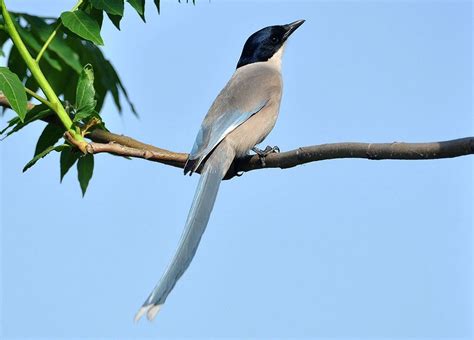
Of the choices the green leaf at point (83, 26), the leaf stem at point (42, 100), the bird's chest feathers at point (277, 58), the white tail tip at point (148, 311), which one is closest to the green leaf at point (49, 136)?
the leaf stem at point (42, 100)

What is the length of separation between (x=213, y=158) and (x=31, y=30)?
46.2 inches

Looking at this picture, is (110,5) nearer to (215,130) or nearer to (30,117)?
(30,117)

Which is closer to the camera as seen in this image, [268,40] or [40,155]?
[40,155]

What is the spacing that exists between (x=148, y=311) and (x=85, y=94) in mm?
973

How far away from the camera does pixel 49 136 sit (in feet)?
Result: 12.5

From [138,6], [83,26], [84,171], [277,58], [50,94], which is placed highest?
[277,58]

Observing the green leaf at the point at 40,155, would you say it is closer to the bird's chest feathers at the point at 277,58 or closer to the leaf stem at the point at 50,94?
the leaf stem at the point at 50,94

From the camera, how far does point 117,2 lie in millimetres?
3527

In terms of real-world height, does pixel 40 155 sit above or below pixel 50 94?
below

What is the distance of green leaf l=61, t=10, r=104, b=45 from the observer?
3.50 metres

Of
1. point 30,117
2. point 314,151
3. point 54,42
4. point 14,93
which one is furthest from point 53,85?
point 314,151

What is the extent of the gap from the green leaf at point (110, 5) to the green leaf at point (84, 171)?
27.9 inches

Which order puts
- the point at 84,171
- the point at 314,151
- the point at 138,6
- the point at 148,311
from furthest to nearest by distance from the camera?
the point at 84,171 → the point at 138,6 → the point at 314,151 → the point at 148,311

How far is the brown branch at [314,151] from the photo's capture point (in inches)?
108
